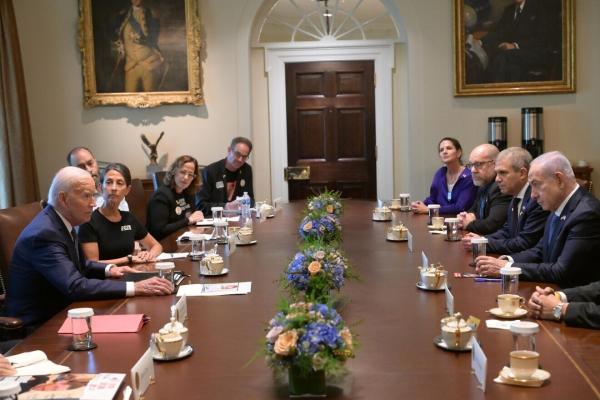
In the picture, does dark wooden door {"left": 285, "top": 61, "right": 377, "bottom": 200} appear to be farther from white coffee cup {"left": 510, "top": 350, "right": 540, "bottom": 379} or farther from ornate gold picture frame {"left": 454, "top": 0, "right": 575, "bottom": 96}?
white coffee cup {"left": 510, "top": 350, "right": 540, "bottom": 379}

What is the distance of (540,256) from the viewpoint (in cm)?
369

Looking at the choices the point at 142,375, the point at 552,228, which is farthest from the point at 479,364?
the point at 552,228

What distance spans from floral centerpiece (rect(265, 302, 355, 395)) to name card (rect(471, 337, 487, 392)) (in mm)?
332

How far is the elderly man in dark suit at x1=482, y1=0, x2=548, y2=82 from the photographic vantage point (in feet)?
24.2

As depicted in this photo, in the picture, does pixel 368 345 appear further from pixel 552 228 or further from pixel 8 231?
pixel 8 231

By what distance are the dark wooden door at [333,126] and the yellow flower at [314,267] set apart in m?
6.08

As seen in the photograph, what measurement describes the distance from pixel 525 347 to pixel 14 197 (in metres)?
5.92

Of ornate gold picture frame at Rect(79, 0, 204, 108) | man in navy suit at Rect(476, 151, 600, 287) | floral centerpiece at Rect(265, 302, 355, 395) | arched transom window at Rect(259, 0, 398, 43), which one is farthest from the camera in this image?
arched transom window at Rect(259, 0, 398, 43)

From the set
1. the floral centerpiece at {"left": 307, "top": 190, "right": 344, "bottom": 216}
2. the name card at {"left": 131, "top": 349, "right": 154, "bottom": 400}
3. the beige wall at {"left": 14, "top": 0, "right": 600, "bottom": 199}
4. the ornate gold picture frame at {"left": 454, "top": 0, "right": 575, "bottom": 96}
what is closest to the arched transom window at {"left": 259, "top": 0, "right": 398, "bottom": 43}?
the beige wall at {"left": 14, "top": 0, "right": 600, "bottom": 199}

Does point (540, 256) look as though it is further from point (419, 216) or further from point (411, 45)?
point (411, 45)

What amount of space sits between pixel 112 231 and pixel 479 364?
258 centimetres

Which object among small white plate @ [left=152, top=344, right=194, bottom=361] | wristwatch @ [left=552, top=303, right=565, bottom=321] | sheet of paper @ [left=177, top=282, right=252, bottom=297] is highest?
wristwatch @ [left=552, top=303, right=565, bottom=321]

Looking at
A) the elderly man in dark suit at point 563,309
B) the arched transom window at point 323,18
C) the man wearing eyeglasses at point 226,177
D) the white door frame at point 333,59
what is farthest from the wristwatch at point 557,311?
the white door frame at point 333,59

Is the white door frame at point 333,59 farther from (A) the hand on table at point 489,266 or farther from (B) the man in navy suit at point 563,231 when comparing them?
(A) the hand on table at point 489,266
